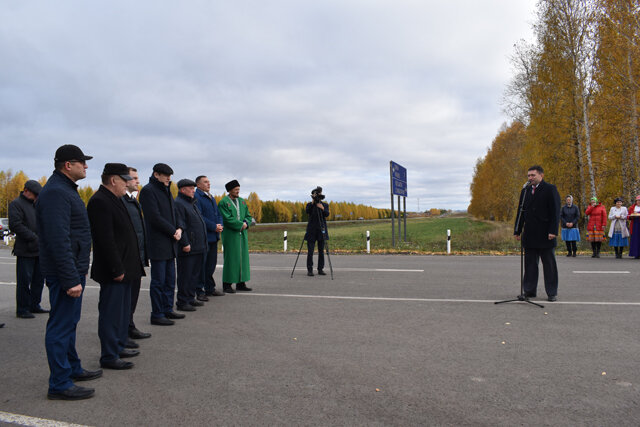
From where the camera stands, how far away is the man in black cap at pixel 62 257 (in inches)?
139

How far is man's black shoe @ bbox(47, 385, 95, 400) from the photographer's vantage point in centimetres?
347

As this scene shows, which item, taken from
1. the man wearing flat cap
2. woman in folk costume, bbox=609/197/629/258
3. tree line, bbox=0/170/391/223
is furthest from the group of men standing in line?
tree line, bbox=0/170/391/223

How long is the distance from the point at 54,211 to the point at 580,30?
27242 mm

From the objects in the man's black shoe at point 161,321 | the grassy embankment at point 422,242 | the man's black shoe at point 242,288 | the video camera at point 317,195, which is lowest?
the man's black shoe at point 161,321

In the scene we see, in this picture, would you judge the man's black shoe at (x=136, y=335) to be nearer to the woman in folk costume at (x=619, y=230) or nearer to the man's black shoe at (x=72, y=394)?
the man's black shoe at (x=72, y=394)

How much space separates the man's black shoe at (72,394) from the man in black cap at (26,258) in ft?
12.7

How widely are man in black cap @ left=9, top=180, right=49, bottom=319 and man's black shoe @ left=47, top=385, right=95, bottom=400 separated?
12.7 feet

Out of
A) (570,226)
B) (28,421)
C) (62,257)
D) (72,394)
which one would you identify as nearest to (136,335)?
(72,394)

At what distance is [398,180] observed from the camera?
920 inches

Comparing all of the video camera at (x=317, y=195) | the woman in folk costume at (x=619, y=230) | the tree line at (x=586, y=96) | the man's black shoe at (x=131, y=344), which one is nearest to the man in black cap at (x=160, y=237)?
the man's black shoe at (x=131, y=344)

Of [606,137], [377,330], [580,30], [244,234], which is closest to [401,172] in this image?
[606,137]

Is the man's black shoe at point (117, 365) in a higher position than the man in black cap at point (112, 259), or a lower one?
lower

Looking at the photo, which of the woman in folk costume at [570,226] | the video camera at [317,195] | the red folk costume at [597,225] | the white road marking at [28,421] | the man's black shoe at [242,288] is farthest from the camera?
the woman in folk costume at [570,226]

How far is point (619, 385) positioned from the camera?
11.7 ft
